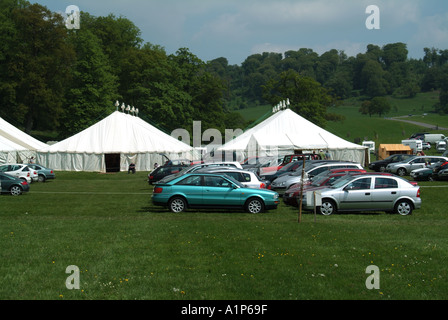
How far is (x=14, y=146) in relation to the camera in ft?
170

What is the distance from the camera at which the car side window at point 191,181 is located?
2000 cm

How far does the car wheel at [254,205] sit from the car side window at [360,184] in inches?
130

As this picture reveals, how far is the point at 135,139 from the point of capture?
5512 centimetres

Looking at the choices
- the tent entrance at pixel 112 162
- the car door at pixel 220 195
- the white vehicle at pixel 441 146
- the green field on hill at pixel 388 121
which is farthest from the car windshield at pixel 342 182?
the green field on hill at pixel 388 121

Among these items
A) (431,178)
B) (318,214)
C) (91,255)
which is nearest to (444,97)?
(431,178)

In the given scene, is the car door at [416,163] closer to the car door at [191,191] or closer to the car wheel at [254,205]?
the car wheel at [254,205]

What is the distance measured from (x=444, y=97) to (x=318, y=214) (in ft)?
453

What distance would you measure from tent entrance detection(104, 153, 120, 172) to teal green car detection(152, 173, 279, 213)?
35099 mm

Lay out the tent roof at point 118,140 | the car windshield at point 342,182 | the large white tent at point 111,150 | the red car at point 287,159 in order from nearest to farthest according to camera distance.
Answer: the car windshield at point 342,182 < the red car at point 287,159 < the large white tent at point 111,150 < the tent roof at point 118,140

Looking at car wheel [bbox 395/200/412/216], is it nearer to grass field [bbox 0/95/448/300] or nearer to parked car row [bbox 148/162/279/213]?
grass field [bbox 0/95/448/300]

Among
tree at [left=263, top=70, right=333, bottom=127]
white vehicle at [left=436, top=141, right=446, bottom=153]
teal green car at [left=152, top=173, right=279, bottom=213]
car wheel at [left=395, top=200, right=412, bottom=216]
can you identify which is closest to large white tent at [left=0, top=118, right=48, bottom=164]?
teal green car at [left=152, top=173, right=279, bottom=213]

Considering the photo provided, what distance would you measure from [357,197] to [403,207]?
183 cm

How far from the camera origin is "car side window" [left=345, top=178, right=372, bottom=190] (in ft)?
64.6

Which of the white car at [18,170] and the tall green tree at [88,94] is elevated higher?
the tall green tree at [88,94]
